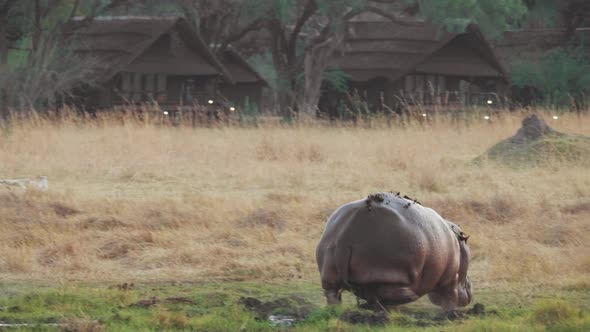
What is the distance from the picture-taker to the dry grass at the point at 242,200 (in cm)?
868

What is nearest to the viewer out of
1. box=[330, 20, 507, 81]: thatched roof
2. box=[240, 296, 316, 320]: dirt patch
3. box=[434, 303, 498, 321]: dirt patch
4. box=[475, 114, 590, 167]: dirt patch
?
box=[434, 303, 498, 321]: dirt patch

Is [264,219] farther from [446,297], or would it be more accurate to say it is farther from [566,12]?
[566,12]

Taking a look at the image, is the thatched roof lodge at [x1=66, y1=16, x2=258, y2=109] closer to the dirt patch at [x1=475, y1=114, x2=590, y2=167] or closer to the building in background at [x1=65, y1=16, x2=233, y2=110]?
the building in background at [x1=65, y1=16, x2=233, y2=110]

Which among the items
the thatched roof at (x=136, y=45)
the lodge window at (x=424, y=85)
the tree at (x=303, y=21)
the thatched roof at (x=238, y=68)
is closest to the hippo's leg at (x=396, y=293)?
the tree at (x=303, y=21)

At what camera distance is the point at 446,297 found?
6.36 metres

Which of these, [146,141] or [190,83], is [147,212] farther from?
[190,83]

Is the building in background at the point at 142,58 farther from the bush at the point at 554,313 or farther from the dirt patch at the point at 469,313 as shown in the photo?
the bush at the point at 554,313

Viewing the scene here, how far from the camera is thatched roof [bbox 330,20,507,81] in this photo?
3534cm

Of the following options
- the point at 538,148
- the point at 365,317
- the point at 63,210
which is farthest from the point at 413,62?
the point at 365,317

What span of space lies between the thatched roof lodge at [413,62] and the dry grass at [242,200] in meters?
15.7

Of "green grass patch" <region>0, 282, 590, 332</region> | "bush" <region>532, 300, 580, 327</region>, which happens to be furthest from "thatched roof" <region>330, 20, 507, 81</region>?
"bush" <region>532, 300, 580, 327</region>

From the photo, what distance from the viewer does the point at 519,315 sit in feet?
21.3

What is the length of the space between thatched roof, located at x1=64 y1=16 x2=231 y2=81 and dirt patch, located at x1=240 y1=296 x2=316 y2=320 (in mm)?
24596

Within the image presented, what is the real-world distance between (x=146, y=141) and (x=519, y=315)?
12.4 metres
